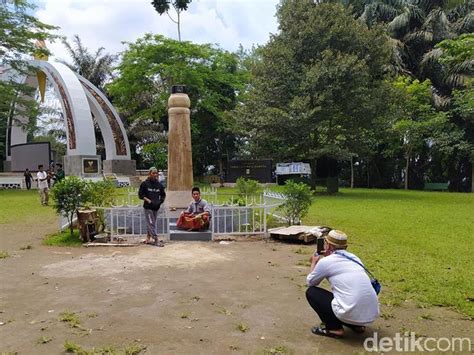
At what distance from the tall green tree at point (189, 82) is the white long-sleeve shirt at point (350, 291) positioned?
24065mm

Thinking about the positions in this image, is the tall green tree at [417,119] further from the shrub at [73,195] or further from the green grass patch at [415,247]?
the shrub at [73,195]

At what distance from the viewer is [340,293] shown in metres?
3.95

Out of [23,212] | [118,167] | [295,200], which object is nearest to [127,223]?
[295,200]

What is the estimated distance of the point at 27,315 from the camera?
15.6 ft

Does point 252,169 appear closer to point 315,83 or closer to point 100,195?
point 315,83

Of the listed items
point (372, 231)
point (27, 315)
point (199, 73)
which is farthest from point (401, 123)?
point (27, 315)

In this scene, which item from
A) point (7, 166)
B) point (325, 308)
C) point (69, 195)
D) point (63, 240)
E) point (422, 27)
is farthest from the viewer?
point (7, 166)

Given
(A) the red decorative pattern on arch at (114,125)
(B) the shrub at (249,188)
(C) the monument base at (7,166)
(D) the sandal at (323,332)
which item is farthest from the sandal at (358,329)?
(C) the monument base at (7,166)

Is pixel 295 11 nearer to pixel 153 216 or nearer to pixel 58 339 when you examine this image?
pixel 153 216

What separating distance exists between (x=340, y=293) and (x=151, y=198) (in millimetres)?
5604

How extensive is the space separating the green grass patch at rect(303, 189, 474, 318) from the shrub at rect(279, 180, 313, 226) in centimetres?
109

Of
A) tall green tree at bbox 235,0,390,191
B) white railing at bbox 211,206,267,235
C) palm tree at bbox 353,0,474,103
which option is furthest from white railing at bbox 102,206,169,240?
palm tree at bbox 353,0,474,103

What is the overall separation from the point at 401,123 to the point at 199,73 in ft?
43.9

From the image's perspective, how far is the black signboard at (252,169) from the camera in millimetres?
29438
